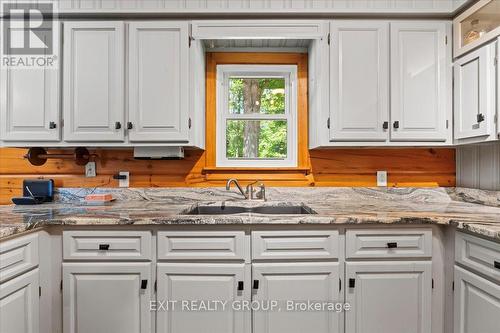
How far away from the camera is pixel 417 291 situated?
1.58 m

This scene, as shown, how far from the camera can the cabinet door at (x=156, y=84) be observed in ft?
6.33

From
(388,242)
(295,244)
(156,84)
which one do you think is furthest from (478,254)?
(156,84)

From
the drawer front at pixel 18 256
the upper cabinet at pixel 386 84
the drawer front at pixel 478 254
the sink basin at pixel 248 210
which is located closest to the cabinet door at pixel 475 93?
the upper cabinet at pixel 386 84

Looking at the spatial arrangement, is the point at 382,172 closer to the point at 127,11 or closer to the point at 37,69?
the point at 127,11

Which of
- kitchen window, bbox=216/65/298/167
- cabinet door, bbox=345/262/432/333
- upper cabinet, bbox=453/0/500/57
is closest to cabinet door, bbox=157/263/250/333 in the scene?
cabinet door, bbox=345/262/432/333

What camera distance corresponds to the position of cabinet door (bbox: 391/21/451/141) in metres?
1.94

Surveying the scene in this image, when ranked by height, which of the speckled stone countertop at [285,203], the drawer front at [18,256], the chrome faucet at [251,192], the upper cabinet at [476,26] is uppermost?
the upper cabinet at [476,26]

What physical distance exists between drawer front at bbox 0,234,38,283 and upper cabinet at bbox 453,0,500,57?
2638mm

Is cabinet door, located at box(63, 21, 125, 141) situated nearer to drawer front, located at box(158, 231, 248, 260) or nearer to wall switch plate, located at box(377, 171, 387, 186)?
drawer front, located at box(158, 231, 248, 260)

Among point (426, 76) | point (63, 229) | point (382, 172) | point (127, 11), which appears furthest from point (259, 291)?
point (127, 11)

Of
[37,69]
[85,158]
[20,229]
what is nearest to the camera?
[20,229]

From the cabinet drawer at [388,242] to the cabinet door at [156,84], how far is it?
47.1 inches

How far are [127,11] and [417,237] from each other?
7.17 ft

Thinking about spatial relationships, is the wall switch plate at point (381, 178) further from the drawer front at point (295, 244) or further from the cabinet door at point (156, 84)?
the cabinet door at point (156, 84)
